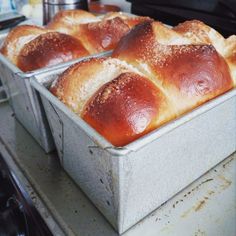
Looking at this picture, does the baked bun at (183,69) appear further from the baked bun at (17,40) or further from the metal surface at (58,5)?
the metal surface at (58,5)

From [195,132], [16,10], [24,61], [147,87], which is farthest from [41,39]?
[16,10]

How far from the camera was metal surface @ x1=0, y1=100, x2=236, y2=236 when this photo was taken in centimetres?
56

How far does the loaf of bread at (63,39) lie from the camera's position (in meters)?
0.73

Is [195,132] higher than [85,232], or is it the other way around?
[195,132]

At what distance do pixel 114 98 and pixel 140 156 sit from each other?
0.13m

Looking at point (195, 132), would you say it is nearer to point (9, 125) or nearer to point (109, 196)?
point (109, 196)

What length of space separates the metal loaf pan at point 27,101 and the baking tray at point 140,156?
35 mm

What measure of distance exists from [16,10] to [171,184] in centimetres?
137

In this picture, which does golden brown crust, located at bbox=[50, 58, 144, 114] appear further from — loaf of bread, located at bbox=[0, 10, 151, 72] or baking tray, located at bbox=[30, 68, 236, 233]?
loaf of bread, located at bbox=[0, 10, 151, 72]

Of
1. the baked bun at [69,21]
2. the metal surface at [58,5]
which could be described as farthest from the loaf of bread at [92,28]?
the metal surface at [58,5]

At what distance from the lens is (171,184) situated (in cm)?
58

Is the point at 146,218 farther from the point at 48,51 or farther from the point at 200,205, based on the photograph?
the point at 48,51

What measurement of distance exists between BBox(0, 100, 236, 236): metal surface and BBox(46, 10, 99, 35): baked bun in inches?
15.8

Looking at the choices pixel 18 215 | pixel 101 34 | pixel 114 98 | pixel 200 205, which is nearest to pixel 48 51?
pixel 101 34
